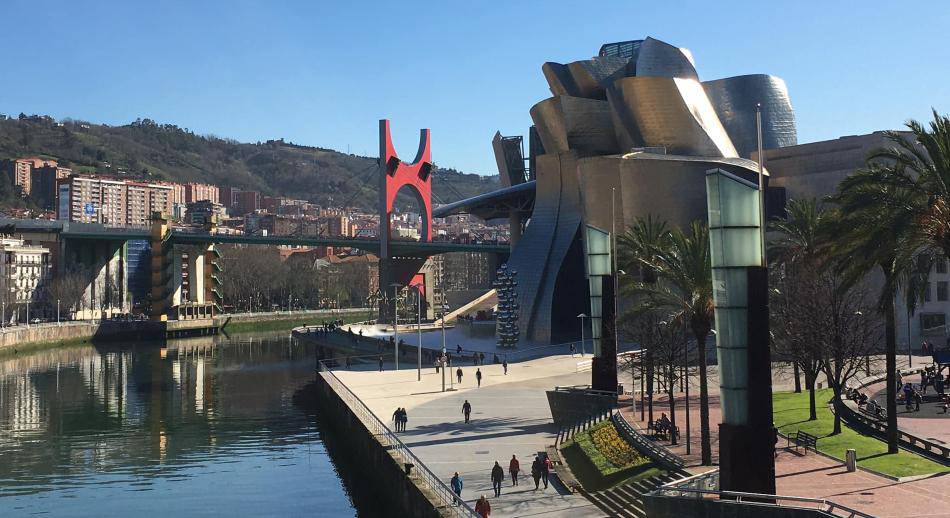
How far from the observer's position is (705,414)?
2225 centimetres

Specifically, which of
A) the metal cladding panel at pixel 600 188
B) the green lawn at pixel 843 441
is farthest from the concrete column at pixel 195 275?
the green lawn at pixel 843 441

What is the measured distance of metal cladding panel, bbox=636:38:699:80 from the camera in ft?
194

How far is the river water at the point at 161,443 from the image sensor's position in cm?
2714

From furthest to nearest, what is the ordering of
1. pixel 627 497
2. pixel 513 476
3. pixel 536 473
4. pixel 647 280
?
pixel 647 280, pixel 513 476, pixel 536 473, pixel 627 497

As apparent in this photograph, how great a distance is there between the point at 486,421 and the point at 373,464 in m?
4.23

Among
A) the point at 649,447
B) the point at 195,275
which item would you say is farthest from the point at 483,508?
the point at 195,275

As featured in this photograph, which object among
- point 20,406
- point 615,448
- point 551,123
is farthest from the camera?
point 551,123

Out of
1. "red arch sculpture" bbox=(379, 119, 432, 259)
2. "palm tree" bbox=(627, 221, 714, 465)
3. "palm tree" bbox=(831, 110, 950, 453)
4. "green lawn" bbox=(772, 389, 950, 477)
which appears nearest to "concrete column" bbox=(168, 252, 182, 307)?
"red arch sculpture" bbox=(379, 119, 432, 259)

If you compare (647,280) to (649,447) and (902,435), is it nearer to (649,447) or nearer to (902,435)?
(649,447)

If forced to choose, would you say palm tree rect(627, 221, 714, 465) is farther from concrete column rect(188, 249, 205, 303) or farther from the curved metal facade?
concrete column rect(188, 249, 205, 303)

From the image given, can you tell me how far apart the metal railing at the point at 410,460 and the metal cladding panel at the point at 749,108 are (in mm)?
34351

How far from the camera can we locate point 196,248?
362ft

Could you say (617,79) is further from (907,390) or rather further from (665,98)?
(907,390)

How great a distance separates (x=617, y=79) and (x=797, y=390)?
112 feet
